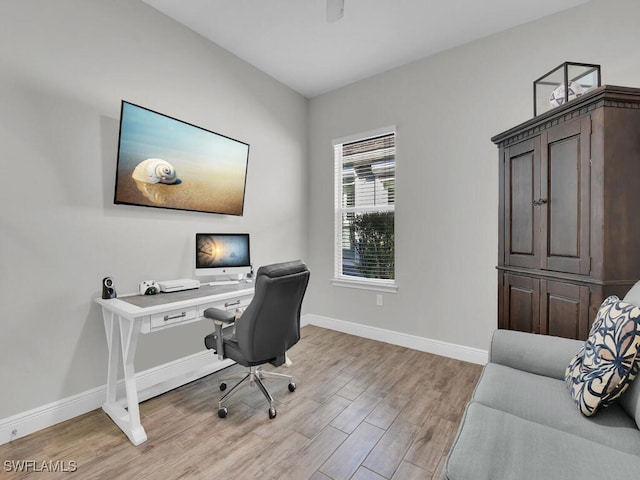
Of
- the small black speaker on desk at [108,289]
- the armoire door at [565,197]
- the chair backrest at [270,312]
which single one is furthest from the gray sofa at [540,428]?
the small black speaker on desk at [108,289]

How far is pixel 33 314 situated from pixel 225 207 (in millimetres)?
1522

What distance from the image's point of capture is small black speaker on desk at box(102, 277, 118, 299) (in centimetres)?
197

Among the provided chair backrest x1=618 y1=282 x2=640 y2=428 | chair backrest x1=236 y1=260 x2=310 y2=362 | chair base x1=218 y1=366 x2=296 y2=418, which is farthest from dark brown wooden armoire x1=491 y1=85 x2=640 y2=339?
chair base x1=218 y1=366 x2=296 y2=418

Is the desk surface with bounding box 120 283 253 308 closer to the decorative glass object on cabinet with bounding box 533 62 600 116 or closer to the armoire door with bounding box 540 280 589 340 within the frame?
the armoire door with bounding box 540 280 589 340

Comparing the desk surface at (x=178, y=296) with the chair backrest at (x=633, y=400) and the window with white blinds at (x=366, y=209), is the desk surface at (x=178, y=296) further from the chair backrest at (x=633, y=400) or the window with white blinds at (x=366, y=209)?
the chair backrest at (x=633, y=400)

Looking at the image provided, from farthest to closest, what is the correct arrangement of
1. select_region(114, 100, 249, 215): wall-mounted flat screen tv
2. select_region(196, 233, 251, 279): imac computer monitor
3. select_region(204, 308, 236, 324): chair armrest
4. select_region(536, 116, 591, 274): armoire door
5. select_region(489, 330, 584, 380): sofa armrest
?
select_region(196, 233, 251, 279): imac computer monitor
select_region(114, 100, 249, 215): wall-mounted flat screen tv
select_region(204, 308, 236, 324): chair armrest
select_region(536, 116, 591, 274): armoire door
select_region(489, 330, 584, 380): sofa armrest

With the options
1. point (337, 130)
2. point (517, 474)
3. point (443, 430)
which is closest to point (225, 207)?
point (337, 130)

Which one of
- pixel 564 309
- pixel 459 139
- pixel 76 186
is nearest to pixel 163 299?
pixel 76 186

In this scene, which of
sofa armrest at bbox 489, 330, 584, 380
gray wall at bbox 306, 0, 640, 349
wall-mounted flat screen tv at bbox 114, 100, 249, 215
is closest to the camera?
sofa armrest at bbox 489, 330, 584, 380

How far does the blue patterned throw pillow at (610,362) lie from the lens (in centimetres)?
107

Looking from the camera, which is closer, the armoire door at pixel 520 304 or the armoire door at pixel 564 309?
the armoire door at pixel 564 309

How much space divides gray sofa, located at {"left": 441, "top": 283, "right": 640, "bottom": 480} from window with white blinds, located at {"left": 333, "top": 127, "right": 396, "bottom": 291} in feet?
5.88

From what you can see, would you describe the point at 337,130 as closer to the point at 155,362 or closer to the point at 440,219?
the point at 440,219

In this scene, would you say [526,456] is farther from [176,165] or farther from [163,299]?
[176,165]
